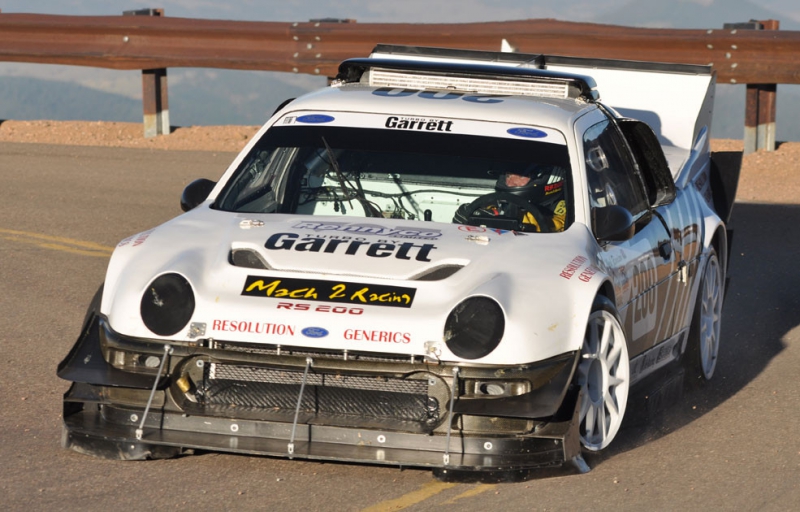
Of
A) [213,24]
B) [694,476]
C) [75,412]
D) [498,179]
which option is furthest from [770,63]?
[75,412]

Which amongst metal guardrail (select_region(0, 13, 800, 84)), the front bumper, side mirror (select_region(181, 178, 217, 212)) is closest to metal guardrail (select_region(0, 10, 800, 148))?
metal guardrail (select_region(0, 13, 800, 84))

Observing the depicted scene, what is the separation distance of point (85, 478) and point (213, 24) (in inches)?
474

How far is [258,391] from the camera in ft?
18.3

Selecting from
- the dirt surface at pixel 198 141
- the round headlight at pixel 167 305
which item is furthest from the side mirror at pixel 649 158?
the dirt surface at pixel 198 141

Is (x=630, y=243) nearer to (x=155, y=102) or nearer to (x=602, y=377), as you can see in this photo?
(x=602, y=377)

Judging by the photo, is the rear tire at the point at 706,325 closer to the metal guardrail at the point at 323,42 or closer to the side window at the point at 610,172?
the side window at the point at 610,172

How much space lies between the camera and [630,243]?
6758mm

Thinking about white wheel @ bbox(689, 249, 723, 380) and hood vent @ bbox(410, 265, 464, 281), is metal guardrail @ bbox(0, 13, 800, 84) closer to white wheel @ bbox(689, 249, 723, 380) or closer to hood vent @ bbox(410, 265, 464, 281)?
white wheel @ bbox(689, 249, 723, 380)

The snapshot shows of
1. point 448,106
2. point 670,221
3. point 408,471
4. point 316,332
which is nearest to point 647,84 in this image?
point 670,221

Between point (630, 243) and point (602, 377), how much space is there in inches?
37.3

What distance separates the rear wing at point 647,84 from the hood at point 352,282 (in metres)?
3.02

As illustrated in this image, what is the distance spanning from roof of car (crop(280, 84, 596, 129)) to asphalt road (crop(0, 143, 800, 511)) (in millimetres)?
1493

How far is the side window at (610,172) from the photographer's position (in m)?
6.92

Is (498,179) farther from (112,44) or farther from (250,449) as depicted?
(112,44)
